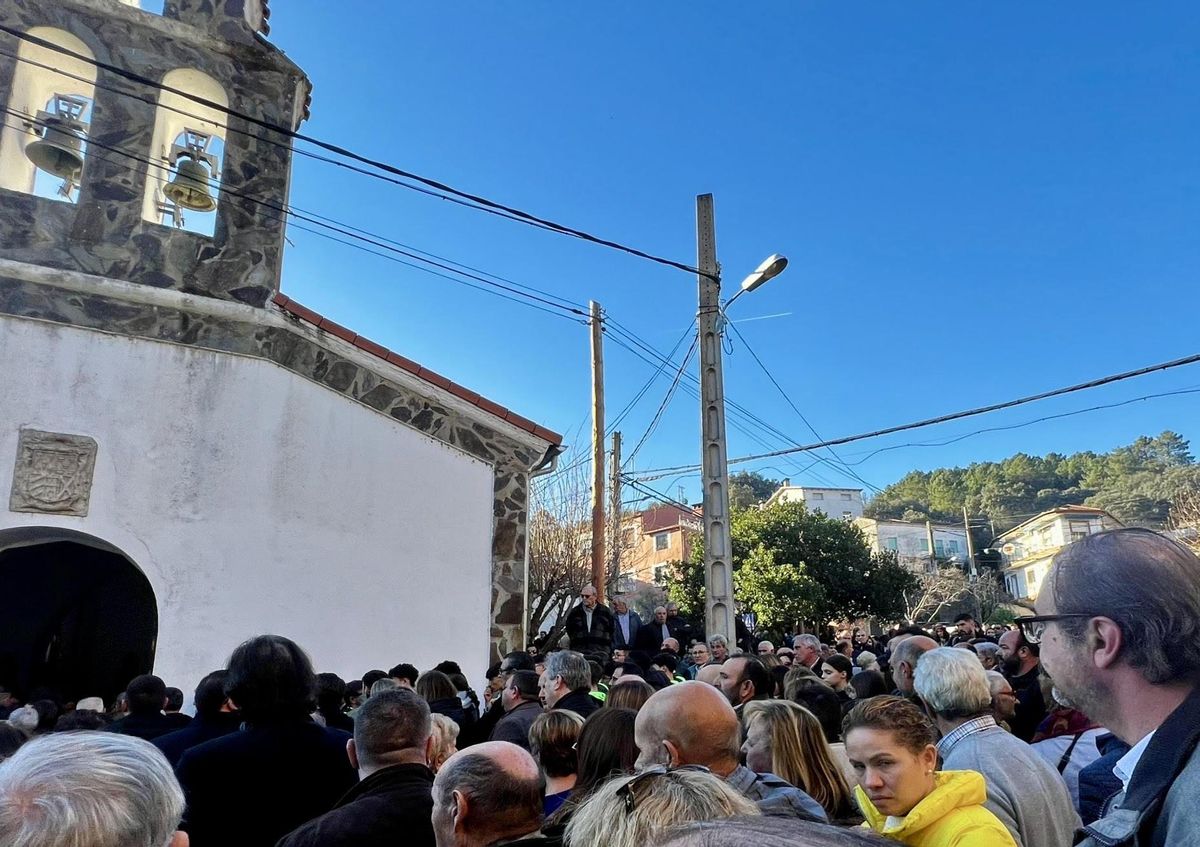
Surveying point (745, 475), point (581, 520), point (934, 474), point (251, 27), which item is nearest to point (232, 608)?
point (251, 27)

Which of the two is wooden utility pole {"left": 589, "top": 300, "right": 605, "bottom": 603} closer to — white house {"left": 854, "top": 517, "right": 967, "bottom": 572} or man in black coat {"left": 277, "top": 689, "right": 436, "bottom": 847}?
man in black coat {"left": 277, "top": 689, "right": 436, "bottom": 847}

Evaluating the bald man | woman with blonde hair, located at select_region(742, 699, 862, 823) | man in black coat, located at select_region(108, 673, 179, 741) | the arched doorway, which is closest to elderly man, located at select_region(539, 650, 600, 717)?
woman with blonde hair, located at select_region(742, 699, 862, 823)

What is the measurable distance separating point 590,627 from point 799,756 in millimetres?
6509

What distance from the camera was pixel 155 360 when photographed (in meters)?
8.35

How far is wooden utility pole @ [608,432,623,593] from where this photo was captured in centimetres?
2220

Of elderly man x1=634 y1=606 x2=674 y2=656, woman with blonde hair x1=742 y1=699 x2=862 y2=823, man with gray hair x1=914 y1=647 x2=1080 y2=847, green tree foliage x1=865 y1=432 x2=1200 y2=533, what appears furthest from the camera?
green tree foliage x1=865 y1=432 x2=1200 y2=533

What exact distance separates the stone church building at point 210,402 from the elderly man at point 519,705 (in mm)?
4067

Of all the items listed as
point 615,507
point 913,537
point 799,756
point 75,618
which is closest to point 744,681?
point 799,756

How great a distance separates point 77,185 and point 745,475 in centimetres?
6312

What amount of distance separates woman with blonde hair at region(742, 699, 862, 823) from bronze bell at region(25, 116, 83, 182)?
885 centimetres

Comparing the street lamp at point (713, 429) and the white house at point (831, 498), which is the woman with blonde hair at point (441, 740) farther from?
the white house at point (831, 498)

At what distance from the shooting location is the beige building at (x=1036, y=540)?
162 ft

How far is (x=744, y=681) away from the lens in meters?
4.72

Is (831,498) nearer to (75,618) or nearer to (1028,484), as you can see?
(1028,484)
